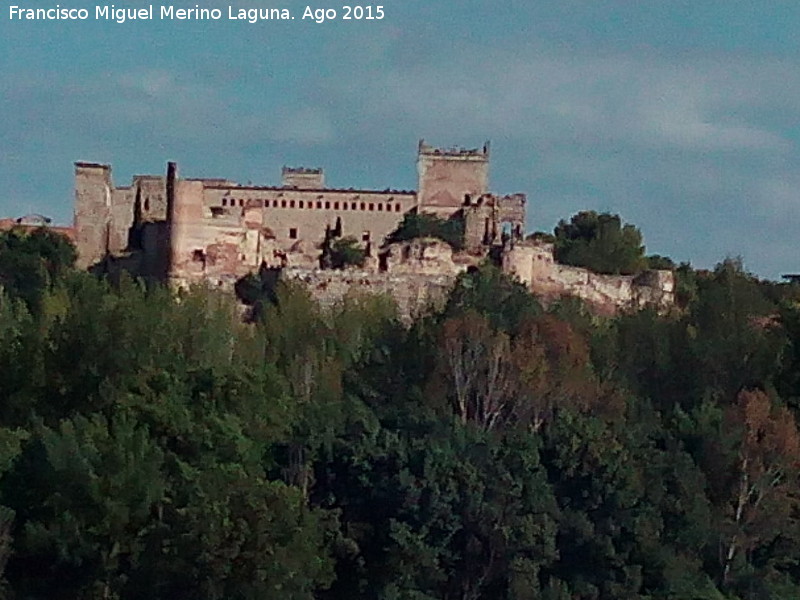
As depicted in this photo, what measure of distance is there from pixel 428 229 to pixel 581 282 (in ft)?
18.1

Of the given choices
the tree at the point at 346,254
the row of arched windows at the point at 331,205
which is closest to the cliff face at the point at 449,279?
the tree at the point at 346,254

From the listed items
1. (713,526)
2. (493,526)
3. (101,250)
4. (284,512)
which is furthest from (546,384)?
(101,250)

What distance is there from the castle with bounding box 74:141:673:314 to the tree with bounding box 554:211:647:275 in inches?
94.5

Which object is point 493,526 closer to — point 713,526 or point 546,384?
point 713,526

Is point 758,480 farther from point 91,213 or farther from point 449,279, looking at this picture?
point 91,213

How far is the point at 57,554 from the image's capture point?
987 inches

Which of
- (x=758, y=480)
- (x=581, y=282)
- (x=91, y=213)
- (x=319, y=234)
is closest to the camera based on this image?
(x=758, y=480)

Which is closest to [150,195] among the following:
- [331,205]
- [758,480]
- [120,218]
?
[120,218]

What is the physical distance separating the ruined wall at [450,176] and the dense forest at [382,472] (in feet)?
80.8

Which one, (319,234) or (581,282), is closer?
(581,282)

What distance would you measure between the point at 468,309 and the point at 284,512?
1880cm

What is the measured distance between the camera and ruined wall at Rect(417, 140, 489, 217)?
62750 mm

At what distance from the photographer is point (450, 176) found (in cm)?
6347

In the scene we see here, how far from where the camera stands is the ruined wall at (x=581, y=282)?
55022 mm
